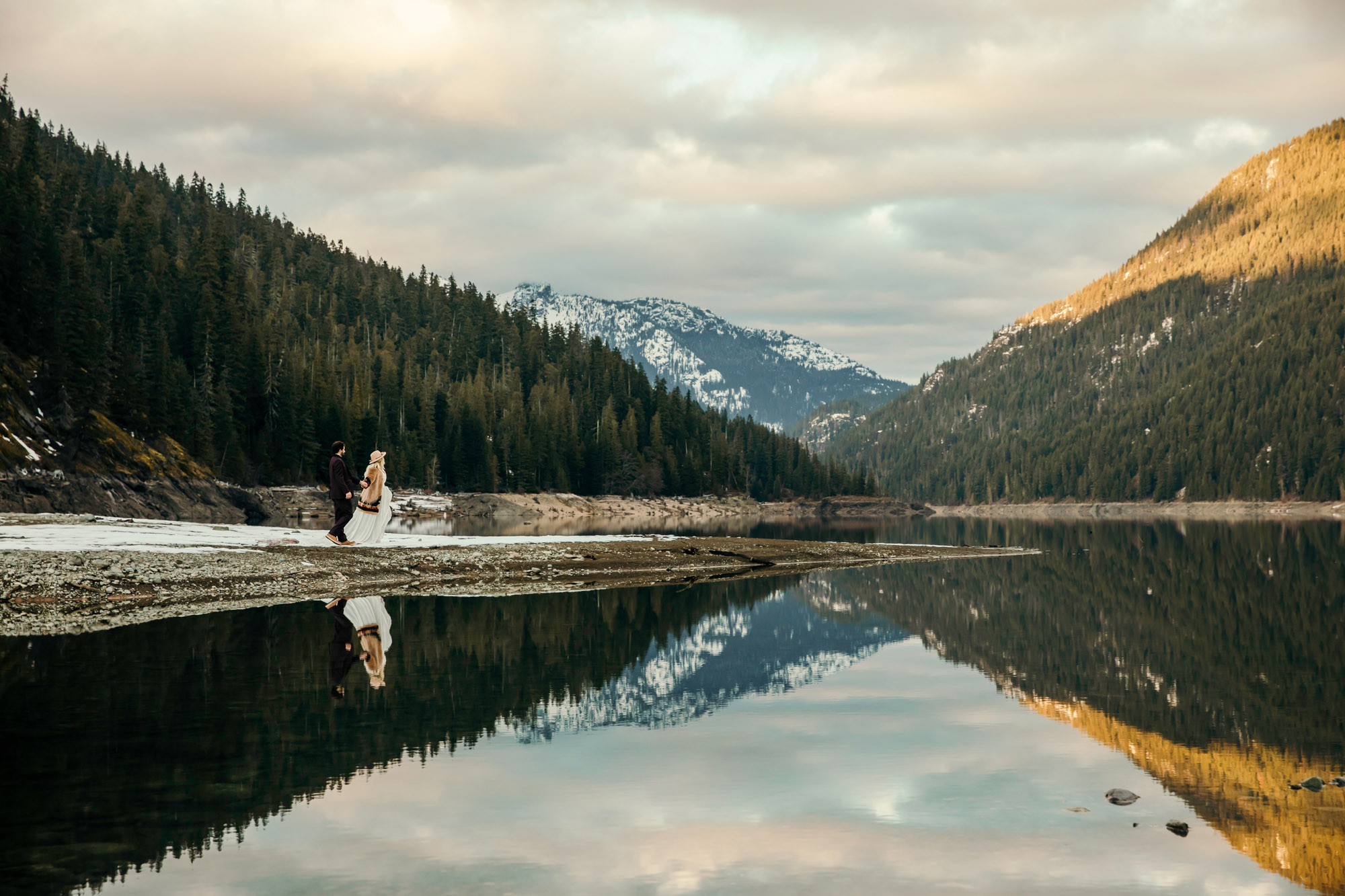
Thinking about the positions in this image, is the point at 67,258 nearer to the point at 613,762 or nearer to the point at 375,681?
the point at 375,681

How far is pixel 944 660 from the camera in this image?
25484 mm

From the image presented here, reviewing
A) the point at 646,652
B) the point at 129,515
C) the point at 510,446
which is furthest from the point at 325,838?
the point at 510,446

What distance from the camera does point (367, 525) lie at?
128 feet

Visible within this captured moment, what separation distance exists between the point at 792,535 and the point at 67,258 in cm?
7192

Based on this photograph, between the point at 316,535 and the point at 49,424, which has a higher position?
the point at 49,424

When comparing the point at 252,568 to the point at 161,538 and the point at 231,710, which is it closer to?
the point at 161,538

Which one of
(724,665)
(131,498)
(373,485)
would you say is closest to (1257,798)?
(724,665)

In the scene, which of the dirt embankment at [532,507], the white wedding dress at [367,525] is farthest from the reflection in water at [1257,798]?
the dirt embankment at [532,507]

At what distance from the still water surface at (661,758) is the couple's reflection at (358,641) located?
220mm

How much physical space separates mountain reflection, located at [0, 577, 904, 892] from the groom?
24.2ft

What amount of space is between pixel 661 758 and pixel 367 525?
26664mm

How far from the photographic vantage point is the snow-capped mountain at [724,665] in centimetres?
1766

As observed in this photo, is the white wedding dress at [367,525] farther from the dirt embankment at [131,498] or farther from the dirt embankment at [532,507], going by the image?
the dirt embankment at [532,507]

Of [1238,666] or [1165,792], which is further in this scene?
[1238,666]
